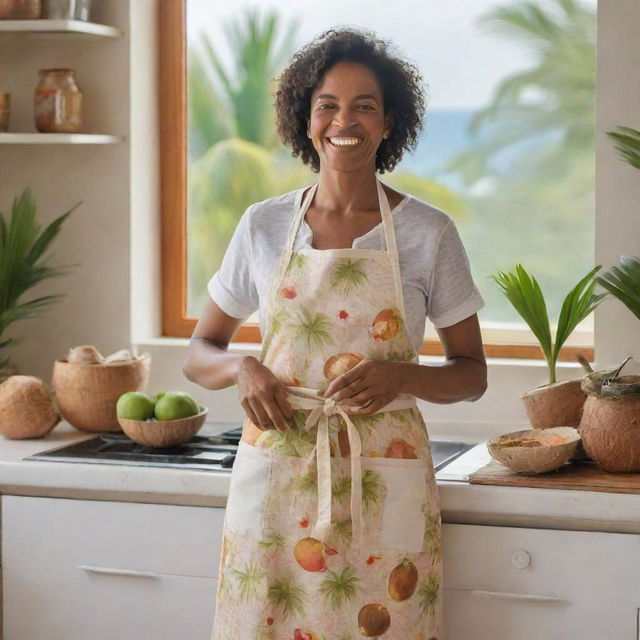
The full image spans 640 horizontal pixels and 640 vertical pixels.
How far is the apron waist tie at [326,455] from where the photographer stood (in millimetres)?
2072

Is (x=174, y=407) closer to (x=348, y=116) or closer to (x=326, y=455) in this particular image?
(x=326, y=455)

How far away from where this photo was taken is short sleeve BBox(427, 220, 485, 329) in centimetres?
214

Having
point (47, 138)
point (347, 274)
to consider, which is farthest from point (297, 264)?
point (47, 138)

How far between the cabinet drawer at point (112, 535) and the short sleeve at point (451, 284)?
2.01ft

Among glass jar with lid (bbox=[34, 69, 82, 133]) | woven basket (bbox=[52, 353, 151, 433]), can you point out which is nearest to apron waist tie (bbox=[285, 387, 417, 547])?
woven basket (bbox=[52, 353, 151, 433])

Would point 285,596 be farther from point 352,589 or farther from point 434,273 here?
point 434,273

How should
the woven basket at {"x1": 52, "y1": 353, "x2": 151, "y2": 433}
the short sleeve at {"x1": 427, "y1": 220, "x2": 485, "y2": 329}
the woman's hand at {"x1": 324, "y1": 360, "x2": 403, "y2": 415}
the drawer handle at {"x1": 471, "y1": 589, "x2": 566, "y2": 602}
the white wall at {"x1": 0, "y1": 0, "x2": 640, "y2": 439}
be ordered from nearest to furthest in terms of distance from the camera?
the woman's hand at {"x1": 324, "y1": 360, "x2": 403, "y2": 415} < the short sleeve at {"x1": 427, "y1": 220, "x2": 485, "y2": 329} < the drawer handle at {"x1": 471, "y1": 589, "x2": 566, "y2": 602} < the woven basket at {"x1": 52, "y1": 353, "x2": 151, "y2": 433} < the white wall at {"x1": 0, "y1": 0, "x2": 640, "y2": 439}

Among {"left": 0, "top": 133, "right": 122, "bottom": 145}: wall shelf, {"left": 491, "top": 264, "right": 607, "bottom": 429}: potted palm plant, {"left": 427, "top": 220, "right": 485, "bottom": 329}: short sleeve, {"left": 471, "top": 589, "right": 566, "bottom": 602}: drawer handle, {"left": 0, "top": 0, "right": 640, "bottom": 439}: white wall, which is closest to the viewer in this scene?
{"left": 427, "top": 220, "right": 485, "bottom": 329}: short sleeve

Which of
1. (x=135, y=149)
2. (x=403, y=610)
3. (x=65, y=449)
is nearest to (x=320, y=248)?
(x=403, y=610)

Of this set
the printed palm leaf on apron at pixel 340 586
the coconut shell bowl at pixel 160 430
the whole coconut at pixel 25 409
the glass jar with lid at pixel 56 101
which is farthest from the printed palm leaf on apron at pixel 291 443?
the glass jar with lid at pixel 56 101

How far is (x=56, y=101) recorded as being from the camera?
297 cm

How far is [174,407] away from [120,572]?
1.23 ft

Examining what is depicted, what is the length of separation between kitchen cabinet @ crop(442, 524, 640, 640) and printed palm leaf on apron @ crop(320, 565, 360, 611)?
27 cm

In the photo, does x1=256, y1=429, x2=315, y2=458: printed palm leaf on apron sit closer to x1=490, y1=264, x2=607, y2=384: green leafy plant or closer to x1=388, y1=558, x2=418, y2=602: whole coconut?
x1=388, y1=558, x2=418, y2=602: whole coconut
